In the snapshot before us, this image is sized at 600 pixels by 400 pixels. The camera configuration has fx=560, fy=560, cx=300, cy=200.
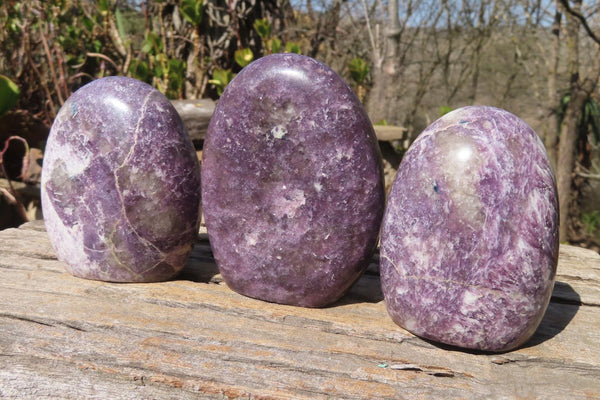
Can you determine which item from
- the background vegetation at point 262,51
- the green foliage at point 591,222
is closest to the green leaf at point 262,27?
the background vegetation at point 262,51

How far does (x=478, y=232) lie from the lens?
3.91ft

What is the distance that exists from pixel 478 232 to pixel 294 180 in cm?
44

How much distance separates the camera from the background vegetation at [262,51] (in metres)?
3.03

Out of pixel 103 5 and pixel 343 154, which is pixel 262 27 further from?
pixel 343 154

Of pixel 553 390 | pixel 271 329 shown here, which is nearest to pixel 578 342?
pixel 553 390

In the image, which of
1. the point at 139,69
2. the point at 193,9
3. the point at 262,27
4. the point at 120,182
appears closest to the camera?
the point at 120,182

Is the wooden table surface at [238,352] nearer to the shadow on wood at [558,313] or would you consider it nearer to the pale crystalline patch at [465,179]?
the shadow on wood at [558,313]

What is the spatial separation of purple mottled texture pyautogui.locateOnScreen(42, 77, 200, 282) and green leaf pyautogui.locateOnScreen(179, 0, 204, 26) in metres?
1.37

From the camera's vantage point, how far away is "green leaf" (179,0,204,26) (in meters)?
2.73

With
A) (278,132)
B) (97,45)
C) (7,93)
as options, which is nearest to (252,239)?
(278,132)

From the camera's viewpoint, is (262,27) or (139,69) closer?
(262,27)

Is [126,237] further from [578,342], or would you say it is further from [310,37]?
A: [310,37]

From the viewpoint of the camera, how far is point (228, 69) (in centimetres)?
309

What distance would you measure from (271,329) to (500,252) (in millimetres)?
542
